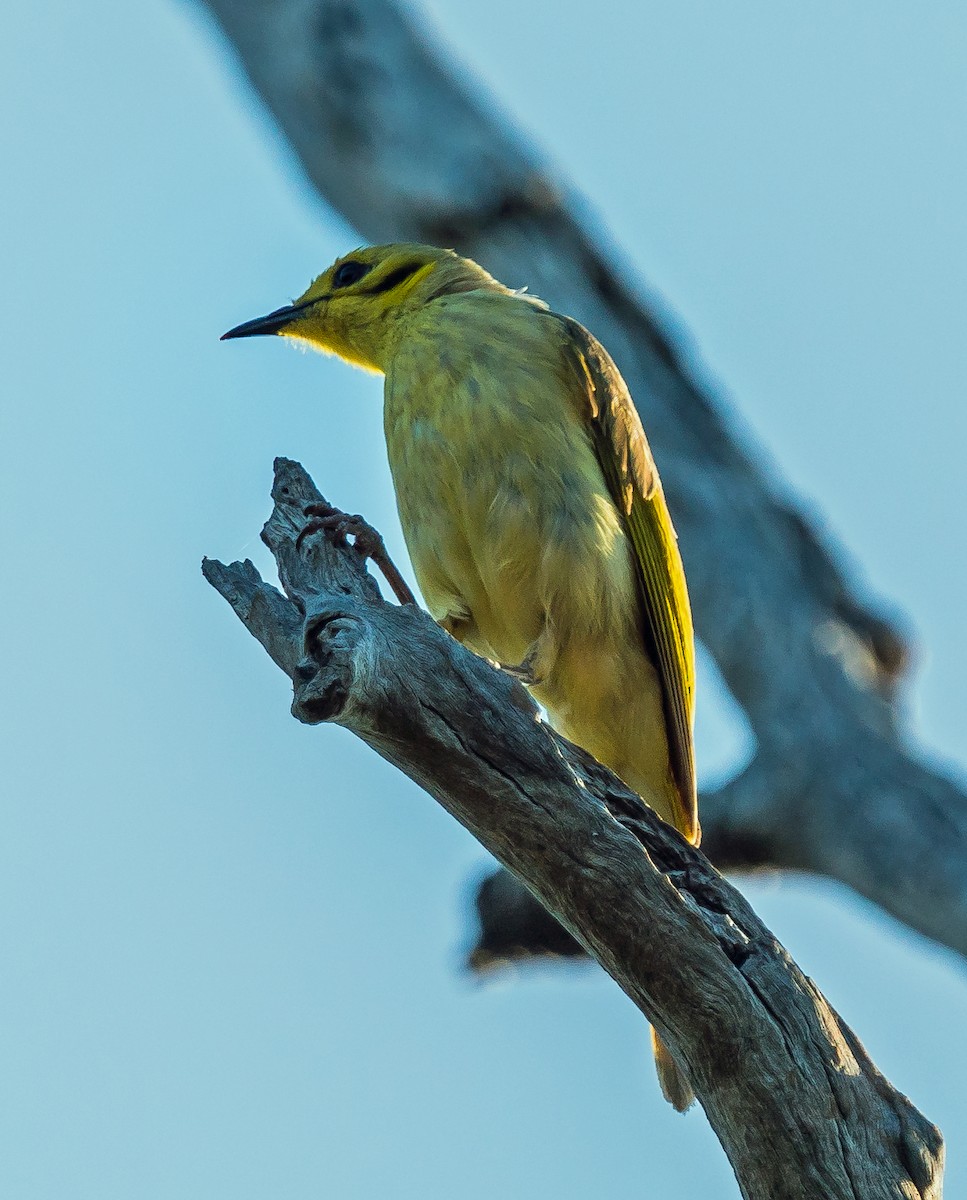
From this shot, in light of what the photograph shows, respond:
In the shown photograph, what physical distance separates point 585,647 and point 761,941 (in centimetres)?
180

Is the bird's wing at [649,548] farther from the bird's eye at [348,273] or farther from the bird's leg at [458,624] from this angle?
the bird's eye at [348,273]

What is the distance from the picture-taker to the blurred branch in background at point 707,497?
726 cm

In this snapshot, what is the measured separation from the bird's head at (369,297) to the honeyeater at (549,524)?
314 millimetres

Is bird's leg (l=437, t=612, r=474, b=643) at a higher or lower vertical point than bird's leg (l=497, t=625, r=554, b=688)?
higher

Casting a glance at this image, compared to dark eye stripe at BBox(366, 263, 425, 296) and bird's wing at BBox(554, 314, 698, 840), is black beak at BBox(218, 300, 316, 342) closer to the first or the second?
dark eye stripe at BBox(366, 263, 425, 296)

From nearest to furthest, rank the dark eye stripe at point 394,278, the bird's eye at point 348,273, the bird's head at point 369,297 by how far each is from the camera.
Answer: the bird's head at point 369,297 → the dark eye stripe at point 394,278 → the bird's eye at point 348,273

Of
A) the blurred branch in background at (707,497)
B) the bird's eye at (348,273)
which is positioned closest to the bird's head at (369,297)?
the bird's eye at (348,273)

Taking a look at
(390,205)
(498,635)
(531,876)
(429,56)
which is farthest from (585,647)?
(429,56)

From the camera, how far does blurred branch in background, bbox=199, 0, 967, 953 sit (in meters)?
7.26

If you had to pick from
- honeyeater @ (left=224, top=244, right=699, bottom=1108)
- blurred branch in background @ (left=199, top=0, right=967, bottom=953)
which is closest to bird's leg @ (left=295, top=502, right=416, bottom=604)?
honeyeater @ (left=224, top=244, right=699, bottom=1108)

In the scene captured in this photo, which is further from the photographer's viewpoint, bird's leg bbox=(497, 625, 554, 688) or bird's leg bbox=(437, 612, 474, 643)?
bird's leg bbox=(437, 612, 474, 643)

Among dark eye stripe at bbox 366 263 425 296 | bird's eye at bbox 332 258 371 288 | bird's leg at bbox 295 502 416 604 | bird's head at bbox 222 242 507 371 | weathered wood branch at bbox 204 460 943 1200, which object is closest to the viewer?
weathered wood branch at bbox 204 460 943 1200

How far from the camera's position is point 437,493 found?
555cm

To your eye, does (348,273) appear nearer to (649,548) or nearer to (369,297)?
(369,297)
